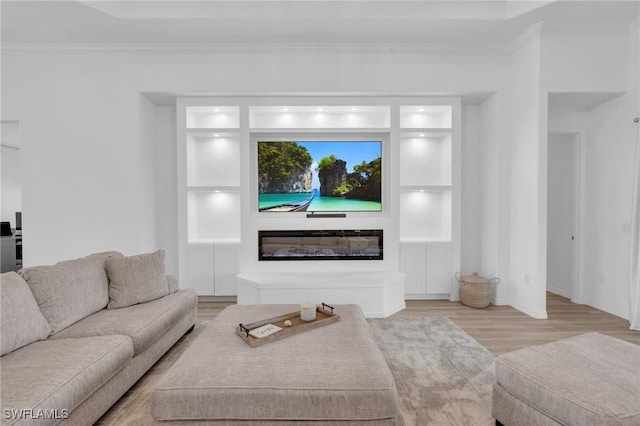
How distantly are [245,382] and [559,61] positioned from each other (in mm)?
4371

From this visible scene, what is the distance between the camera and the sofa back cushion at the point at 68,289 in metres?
2.06

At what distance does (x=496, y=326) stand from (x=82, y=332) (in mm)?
3545

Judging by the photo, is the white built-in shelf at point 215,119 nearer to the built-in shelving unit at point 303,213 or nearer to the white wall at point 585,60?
the built-in shelving unit at point 303,213

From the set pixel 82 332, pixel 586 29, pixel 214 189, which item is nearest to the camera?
pixel 82 332

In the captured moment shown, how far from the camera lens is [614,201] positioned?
143 inches

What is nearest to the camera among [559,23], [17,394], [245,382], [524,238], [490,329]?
[17,394]

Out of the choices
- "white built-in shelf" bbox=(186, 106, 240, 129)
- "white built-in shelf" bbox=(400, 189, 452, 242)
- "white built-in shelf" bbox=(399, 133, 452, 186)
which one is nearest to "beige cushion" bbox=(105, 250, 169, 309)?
"white built-in shelf" bbox=(186, 106, 240, 129)

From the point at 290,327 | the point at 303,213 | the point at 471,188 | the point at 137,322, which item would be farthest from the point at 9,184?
the point at 471,188

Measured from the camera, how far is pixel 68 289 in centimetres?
221

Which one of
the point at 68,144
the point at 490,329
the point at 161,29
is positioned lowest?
the point at 490,329

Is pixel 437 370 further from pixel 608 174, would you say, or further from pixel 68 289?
pixel 608 174

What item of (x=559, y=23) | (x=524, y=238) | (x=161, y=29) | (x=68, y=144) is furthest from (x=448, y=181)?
(x=68, y=144)

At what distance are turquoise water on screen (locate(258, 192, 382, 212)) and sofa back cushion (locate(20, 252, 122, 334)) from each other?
198 centimetres

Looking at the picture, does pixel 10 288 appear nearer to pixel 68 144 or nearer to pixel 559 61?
pixel 68 144
